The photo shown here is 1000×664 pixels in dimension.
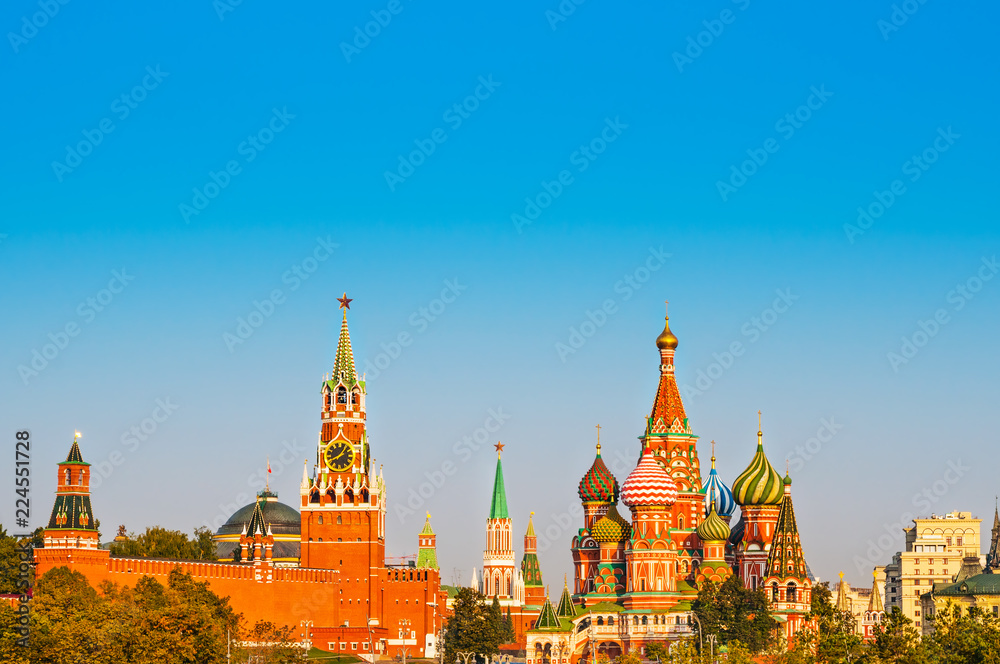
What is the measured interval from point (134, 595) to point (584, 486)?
1470 inches

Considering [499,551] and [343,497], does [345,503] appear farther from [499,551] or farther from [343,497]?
[499,551]

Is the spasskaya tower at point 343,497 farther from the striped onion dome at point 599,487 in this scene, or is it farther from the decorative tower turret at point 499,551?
the decorative tower turret at point 499,551

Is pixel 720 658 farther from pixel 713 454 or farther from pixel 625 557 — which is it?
pixel 713 454

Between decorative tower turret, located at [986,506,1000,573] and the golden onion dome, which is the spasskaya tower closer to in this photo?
the golden onion dome

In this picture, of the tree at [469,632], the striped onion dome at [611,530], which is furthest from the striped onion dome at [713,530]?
the tree at [469,632]

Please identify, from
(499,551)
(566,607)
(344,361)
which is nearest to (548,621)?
(566,607)

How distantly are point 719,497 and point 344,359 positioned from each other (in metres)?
30.3

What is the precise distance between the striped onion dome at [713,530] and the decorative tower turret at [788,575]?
14.6 feet

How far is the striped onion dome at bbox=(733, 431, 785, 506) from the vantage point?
12112 cm

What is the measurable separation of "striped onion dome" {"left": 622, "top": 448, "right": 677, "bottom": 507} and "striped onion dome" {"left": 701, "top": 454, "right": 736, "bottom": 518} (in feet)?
29.2

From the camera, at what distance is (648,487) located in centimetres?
11725

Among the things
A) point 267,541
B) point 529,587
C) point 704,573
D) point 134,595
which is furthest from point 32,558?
point 529,587

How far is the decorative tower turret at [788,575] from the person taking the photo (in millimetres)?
115062

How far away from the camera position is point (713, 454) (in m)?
131
